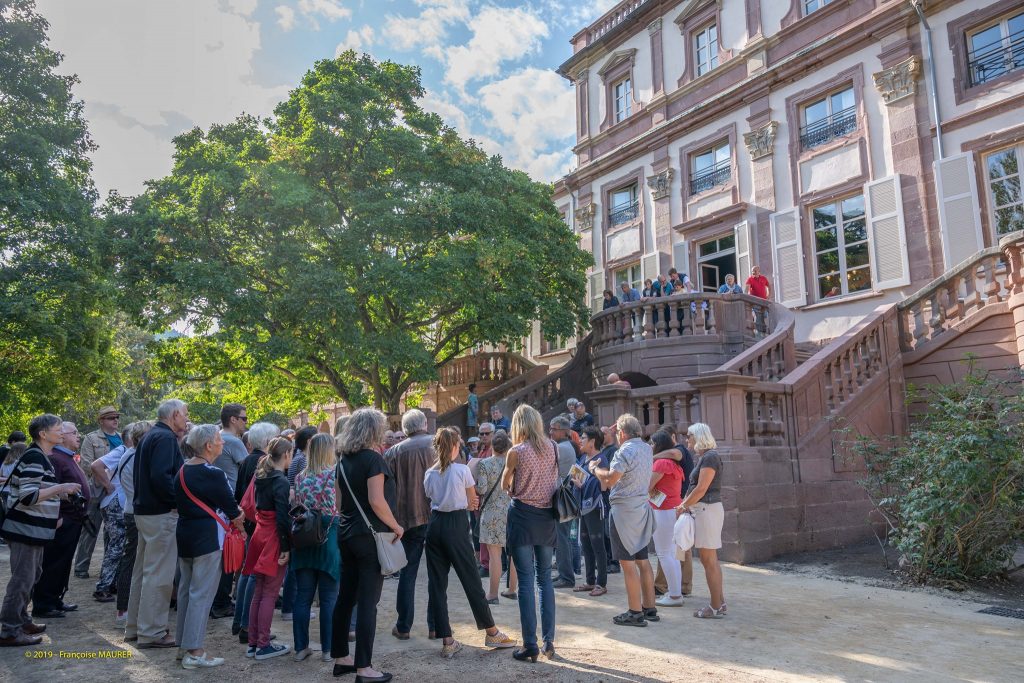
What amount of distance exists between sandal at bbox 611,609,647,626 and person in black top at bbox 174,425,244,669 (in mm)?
3087

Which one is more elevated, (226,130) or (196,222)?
(226,130)

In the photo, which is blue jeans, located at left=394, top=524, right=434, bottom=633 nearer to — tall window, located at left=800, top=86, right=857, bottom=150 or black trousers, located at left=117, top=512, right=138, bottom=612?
black trousers, located at left=117, top=512, right=138, bottom=612

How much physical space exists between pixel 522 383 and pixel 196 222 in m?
8.79

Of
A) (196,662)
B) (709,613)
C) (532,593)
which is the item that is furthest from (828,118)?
(196,662)

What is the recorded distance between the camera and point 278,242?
48.4 feet

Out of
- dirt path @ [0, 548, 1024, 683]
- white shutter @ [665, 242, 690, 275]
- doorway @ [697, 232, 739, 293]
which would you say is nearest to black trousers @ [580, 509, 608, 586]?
dirt path @ [0, 548, 1024, 683]

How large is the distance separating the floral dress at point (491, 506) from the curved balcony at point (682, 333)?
7194 mm

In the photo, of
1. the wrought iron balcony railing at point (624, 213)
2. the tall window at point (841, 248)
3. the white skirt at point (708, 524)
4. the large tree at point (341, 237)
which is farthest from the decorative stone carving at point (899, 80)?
the white skirt at point (708, 524)

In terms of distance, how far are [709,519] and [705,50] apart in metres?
17.4

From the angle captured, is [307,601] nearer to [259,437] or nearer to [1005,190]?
[259,437]

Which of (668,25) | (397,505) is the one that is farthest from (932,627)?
(668,25)

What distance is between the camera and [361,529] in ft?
15.0

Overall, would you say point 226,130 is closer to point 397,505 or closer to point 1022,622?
point 397,505

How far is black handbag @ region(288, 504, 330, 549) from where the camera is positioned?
16.4ft
